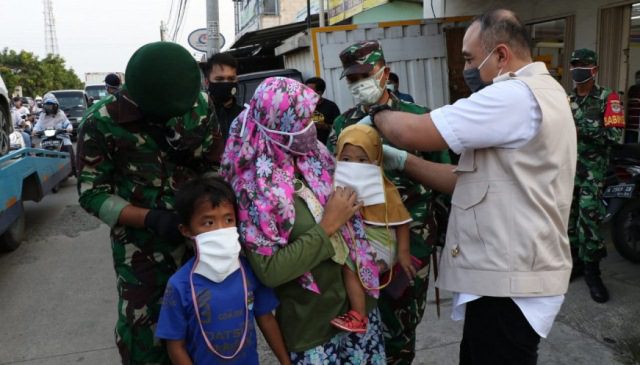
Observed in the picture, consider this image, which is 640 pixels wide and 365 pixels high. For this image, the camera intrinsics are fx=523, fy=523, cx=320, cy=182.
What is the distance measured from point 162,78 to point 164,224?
0.50m

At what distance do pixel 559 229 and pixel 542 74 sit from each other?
1.63ft

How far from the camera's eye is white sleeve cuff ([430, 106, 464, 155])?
1.58m

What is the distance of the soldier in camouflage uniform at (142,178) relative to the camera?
1838mm

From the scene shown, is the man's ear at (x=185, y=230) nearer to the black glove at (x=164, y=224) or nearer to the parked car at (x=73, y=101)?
the black glove at (x=164, y=224)

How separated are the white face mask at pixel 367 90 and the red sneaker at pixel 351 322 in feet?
2.77

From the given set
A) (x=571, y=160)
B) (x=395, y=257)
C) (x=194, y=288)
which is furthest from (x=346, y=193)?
(x=571, y=160)

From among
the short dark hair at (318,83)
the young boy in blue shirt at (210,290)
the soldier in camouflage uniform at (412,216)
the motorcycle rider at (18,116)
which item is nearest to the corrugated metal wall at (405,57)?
the short dark hair at (318,83)

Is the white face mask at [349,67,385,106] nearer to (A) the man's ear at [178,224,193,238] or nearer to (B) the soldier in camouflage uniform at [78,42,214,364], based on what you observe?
(B) the soldier in camouflage uniform at [78,42,214,364]

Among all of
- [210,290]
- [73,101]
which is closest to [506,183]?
[210,290]

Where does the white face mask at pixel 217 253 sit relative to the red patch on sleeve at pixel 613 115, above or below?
below

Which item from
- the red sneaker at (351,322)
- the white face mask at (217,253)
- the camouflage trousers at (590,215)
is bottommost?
the camouflage trousers at (590,215)

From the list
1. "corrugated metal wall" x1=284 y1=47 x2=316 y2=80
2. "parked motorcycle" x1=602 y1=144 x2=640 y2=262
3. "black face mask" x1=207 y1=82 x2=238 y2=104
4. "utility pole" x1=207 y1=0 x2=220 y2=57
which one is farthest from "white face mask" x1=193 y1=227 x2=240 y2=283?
"utility pole" x1=207 y1=0 x2=220 y2=57

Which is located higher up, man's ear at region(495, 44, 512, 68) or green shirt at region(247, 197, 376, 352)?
man's ear at region(495, 44, 512, 68)

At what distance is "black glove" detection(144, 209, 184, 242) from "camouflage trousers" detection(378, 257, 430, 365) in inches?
37.1
